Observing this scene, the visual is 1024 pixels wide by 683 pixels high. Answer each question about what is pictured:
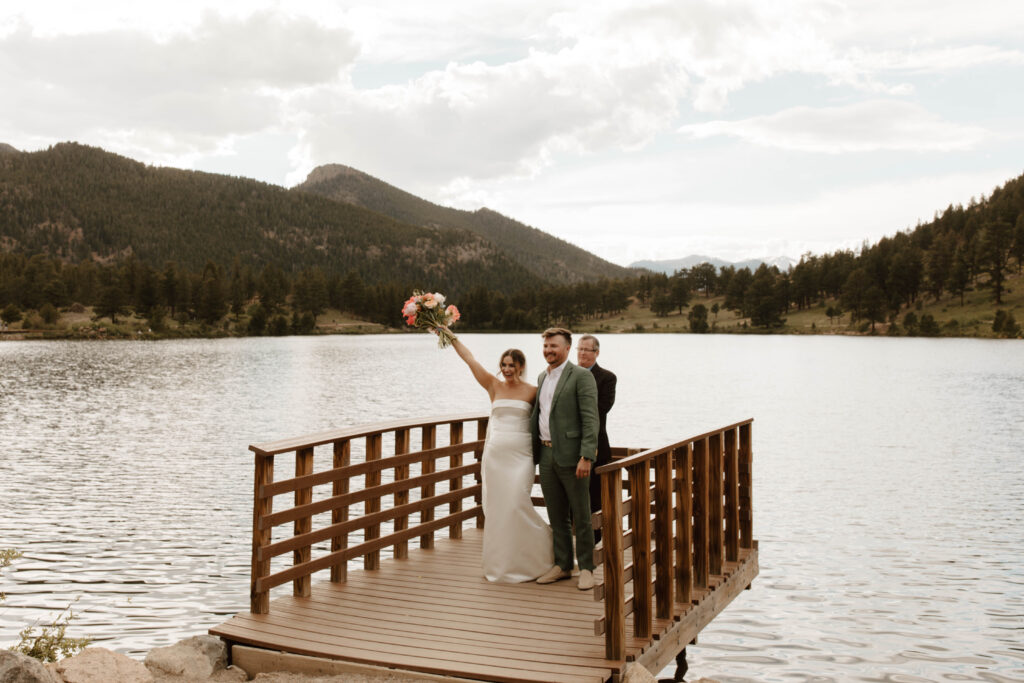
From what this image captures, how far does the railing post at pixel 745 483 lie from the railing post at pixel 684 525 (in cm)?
267

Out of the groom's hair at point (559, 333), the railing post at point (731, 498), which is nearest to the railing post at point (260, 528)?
the groom's hair at point (559, 333)

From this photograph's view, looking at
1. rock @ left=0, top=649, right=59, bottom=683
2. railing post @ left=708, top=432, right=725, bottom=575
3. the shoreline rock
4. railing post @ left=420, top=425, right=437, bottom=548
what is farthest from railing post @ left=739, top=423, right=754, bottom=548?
rock @ left=0, top=649, right=59, bottom=683

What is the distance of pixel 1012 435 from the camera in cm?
2817

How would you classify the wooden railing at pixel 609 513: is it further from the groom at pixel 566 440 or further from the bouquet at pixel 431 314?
the bouquet at pixel 431 314

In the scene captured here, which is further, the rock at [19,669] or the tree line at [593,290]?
the tree line at [593,290]

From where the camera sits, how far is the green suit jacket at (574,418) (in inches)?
298

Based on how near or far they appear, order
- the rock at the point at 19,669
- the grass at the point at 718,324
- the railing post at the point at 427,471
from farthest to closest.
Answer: the grass at the point at 718,324 < the railing post at the point at 427,471 < the rock at the point at 19,669

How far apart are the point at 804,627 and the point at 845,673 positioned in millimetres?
1447

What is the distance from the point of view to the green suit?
7582 millimetres

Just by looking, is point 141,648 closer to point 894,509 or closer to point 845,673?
point 845,673

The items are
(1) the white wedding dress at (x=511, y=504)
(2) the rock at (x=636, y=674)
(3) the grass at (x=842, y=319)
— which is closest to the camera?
(2) the rock at (x=636, y=674)

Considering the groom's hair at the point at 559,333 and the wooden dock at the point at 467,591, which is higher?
the groom's hair at the point at 559,333

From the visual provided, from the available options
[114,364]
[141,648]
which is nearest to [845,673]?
[141,648]

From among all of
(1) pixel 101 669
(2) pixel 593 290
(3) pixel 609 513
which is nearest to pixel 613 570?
(3) pixel 609 513
